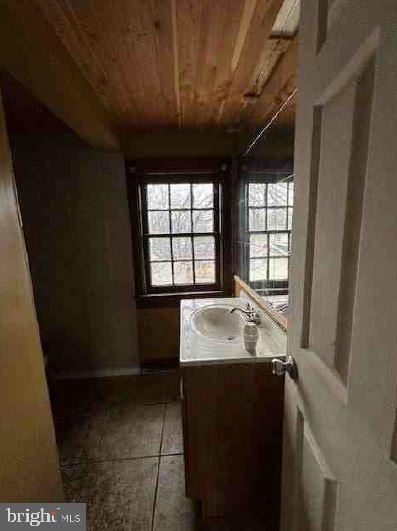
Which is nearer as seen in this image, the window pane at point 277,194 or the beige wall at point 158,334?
the window pane at point 277,194

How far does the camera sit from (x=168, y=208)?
236 cm

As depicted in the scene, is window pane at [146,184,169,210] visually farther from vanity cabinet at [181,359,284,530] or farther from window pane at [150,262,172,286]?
vanity cabinet at [181,359,284,530]

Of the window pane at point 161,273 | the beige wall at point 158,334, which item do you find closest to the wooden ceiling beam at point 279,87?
the window pane at point 161,273

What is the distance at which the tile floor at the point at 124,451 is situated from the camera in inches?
51.3

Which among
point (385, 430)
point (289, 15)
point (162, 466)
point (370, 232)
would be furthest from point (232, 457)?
point (289, 15)

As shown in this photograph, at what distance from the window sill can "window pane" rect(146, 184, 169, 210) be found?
849 millimetres

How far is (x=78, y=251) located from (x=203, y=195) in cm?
129

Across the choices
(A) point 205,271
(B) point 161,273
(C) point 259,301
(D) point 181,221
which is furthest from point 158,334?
(C) point 259,301

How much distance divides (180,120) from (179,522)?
2585 mm

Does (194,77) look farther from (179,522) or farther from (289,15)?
(179,522)

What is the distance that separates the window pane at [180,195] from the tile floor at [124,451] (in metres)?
1.69

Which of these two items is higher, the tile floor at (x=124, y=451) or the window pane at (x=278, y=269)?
the window pane at (x=278, y=269)

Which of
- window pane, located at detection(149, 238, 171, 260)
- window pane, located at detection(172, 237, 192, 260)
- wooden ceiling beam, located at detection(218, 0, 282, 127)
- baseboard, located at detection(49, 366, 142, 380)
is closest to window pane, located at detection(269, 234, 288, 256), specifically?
wooden ceiling beam, located at detection(218, 0, 282, 127)

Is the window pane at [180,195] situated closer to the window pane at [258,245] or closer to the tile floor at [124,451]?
the window pane at [258,245]
